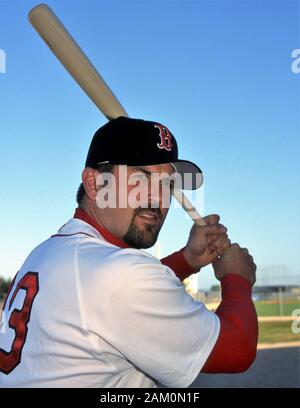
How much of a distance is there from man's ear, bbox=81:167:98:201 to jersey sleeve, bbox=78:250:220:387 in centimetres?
39

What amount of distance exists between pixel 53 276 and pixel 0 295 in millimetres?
24905

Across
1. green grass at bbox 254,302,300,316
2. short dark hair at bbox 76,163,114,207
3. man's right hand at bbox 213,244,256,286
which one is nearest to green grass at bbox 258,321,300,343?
green grass at bbox 254,302,300,316

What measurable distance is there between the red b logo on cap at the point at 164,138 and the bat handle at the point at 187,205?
495 millimetres

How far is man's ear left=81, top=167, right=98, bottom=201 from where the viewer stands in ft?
5.99

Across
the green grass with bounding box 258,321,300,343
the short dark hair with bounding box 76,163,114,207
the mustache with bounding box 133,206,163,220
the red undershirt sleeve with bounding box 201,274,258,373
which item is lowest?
the green grass with bounding box 258,321,300,343

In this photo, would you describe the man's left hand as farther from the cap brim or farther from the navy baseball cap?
the navy baseball cap

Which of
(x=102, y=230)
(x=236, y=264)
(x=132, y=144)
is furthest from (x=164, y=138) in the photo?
(x=236, y=264)

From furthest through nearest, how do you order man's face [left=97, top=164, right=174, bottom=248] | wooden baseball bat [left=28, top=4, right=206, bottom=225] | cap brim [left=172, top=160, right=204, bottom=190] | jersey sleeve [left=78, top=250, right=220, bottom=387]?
wooden baseball bat [left=28, top=4, right=206, bottom=225]
cap brim [left=172, top=160, right=204, bottom=190]
man's face [left=97, top=164, right=174, bottom=248]
jersey sleeve [left=78, top=250, right=220, bottom=387]

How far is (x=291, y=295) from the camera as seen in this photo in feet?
131

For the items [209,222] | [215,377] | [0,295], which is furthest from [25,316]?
[0,295]

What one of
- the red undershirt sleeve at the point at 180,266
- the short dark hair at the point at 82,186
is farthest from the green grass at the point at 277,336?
the short dark hair at the point at 82,186

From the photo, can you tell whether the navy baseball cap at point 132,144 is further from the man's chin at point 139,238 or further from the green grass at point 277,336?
the green grass at point 277,336

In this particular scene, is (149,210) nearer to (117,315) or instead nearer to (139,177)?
(139,177)

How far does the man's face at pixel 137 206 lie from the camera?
5.71ft
